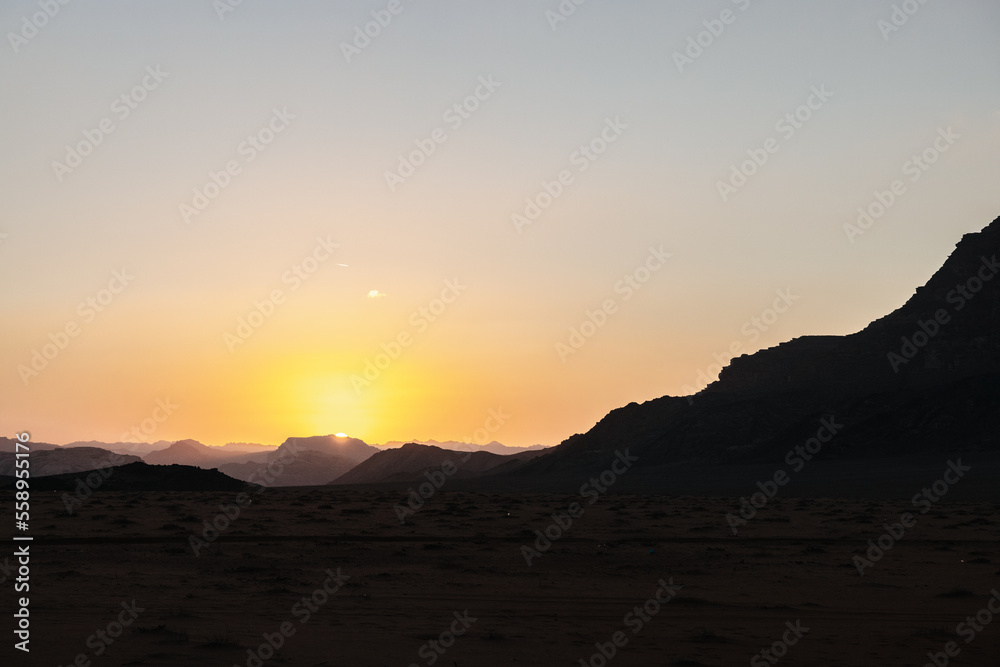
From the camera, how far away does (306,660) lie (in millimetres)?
12625

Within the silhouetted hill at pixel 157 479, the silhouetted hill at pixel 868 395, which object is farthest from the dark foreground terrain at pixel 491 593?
the silhouetted hill at pixel 868 395

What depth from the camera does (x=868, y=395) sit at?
411 ft

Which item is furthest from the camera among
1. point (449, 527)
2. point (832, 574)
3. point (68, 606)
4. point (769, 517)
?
point (769, 517)

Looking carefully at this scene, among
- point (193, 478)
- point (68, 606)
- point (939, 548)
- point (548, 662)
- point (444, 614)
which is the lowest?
point (939, 548)

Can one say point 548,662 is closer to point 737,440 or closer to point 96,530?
point 96,530

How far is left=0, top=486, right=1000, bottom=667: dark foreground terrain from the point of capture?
1361 centimetres

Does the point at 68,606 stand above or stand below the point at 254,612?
above

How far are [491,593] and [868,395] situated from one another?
11790cm

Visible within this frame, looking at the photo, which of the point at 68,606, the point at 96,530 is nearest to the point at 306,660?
the point at 68,606

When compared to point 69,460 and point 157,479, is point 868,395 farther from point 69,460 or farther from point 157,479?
point 69,460

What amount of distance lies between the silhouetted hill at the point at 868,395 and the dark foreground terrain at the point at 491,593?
8390 cm

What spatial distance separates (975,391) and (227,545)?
109088mm

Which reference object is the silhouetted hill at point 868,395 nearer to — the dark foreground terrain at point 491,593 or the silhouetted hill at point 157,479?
the silhouetted hill at point 157,479

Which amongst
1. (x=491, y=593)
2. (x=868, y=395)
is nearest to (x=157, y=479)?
(x=491, y=593)
